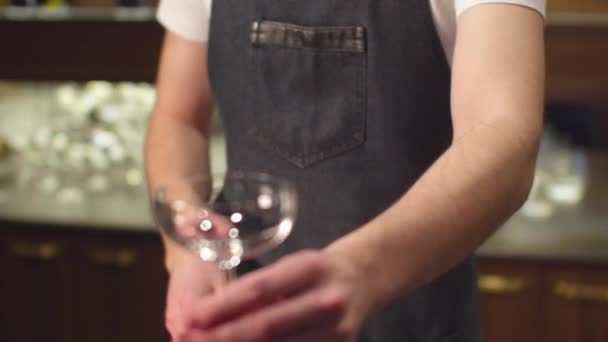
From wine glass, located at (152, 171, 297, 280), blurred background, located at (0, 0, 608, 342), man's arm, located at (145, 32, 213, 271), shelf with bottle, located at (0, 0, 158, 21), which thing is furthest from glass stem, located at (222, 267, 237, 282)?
shelf with bottle, located at (0, 0, 158, 21)

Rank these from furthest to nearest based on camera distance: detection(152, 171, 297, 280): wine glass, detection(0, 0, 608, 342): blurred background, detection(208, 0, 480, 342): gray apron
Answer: detection(0, 0, 608, 342): blurred background, detection(208, 0, 480, 342): gray apron, detection(152, 171, 297, 280): wine glass

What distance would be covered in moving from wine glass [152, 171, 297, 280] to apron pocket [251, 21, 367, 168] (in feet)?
1.00

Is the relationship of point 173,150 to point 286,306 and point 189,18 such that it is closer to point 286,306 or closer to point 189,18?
point 189,18

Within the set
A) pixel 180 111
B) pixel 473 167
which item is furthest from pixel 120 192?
pixel 473 167

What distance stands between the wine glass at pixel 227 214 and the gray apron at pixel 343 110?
0.31m

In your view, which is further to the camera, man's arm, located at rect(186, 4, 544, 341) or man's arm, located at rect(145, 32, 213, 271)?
man's arm, located at rect(145, 32, 213, 271)

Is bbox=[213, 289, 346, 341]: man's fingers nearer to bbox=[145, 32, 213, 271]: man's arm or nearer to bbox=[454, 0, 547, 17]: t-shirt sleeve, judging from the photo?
bbox=[454, 0, 547, 17]: t-shirt sleeve

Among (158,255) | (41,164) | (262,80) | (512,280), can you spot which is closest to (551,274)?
(512,280)

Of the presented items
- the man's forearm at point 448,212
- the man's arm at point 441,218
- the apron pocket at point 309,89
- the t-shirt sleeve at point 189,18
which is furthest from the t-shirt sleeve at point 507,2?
the t-shirt sleeve at point 189,18

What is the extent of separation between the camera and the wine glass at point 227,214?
2.88 feet

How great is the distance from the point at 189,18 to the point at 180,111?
0.50 ft

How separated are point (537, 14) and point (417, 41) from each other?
248 millimetres

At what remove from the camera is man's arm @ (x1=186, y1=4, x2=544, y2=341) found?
652mm

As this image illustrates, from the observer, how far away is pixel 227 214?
98 cm
